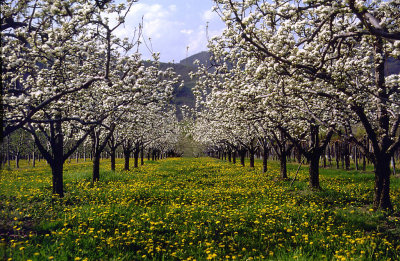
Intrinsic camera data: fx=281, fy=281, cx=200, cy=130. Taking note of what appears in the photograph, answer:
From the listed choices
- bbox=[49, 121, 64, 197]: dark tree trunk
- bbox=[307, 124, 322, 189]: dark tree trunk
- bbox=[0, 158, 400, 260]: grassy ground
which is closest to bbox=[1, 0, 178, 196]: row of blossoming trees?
bbox=[49, 121, 64, 197]: dark tree trunk

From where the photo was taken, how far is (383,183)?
9.75m

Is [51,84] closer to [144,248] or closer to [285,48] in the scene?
[144,248]

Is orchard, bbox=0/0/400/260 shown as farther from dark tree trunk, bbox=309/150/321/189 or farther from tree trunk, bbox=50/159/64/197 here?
dark tree trunk, bbox=309/150/321/189

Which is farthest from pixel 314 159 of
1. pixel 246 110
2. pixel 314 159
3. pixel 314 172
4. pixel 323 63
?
pixel 323 63

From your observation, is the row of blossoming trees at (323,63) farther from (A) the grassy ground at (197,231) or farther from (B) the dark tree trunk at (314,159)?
(A) the grassy ground at (197,231)

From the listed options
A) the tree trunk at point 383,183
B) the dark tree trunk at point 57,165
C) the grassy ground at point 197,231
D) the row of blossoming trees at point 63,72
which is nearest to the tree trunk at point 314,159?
the grassy ground at point 197,231

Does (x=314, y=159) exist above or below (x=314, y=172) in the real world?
above

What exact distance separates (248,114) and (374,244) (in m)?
8.70

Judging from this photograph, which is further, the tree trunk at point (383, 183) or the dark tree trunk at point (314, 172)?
the dark tree trunk at point (314, 172)

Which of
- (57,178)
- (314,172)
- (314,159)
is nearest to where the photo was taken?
(57,178)

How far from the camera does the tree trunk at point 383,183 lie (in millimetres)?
9609

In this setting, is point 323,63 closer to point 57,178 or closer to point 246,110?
point 246,110

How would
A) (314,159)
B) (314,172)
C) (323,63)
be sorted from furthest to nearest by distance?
1. (314,159)
2. (314,172)
3. (323,63)

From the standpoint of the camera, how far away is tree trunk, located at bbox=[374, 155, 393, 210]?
961 cm
